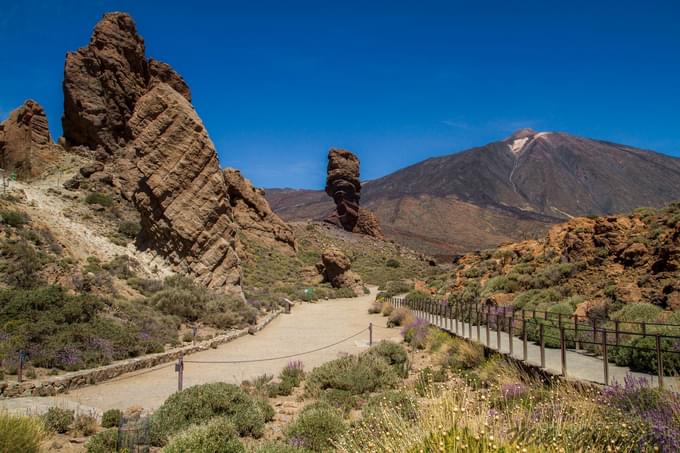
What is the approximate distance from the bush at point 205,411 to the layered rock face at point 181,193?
14.4 metres

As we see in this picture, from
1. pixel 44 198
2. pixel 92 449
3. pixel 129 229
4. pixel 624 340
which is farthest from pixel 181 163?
pixel 624 340

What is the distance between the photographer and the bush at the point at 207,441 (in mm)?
5307

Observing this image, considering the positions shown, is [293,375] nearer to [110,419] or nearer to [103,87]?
[110,419]

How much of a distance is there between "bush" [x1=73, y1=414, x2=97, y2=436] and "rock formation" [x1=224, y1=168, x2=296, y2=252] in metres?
Answer: 38.2

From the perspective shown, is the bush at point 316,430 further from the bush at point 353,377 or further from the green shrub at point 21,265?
the green shrub at point 21,265

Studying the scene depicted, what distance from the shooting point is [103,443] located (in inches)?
244

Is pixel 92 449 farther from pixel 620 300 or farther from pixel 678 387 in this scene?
pixel 620 300

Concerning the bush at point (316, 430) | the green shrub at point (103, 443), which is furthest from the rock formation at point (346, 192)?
the green shrub at point (103, 443)

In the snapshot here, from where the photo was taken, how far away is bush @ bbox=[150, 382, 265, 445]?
6.96 metres

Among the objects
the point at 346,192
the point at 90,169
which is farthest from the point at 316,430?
the point at 346,192

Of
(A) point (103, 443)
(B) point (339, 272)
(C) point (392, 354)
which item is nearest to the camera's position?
(A) point (103, 443)

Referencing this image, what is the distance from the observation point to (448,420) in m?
3.76

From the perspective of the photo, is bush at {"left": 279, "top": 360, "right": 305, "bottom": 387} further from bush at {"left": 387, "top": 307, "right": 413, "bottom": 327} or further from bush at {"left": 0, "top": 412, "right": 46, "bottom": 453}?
bush at {"left": 387, "top": 307, "right": 413, "bottom": 327}

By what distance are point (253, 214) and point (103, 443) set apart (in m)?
42.1
